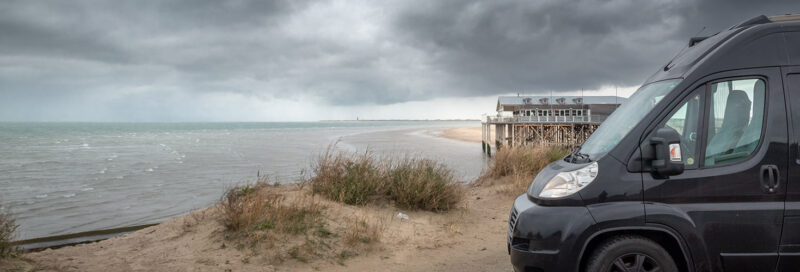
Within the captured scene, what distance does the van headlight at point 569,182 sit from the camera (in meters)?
3.66

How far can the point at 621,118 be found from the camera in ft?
13.9

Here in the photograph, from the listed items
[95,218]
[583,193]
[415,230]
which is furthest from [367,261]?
[95,218]

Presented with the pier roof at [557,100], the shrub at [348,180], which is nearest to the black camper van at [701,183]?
the shrub at [348,180]

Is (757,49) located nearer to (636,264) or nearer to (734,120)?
(734,120)

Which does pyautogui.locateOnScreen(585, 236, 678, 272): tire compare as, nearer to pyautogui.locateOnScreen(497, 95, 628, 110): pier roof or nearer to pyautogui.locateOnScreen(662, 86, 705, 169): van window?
pyautogui.locateOnScreen(662, 86, 705, 169): van window

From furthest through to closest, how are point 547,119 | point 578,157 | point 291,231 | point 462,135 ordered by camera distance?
1. point 462,135
2. point 547,119
3. point 291,231
4. point 578,157

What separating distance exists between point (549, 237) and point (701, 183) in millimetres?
1210

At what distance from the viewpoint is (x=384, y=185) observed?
9.15 m

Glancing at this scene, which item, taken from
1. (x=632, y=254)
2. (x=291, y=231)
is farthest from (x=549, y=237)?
(x=291, y=231)

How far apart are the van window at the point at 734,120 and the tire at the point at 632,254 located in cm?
79

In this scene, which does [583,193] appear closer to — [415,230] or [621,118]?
[621,118]

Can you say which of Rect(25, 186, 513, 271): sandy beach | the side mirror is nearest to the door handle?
the side mirror

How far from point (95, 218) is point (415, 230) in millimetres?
9029

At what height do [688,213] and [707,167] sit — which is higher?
[707,167]
